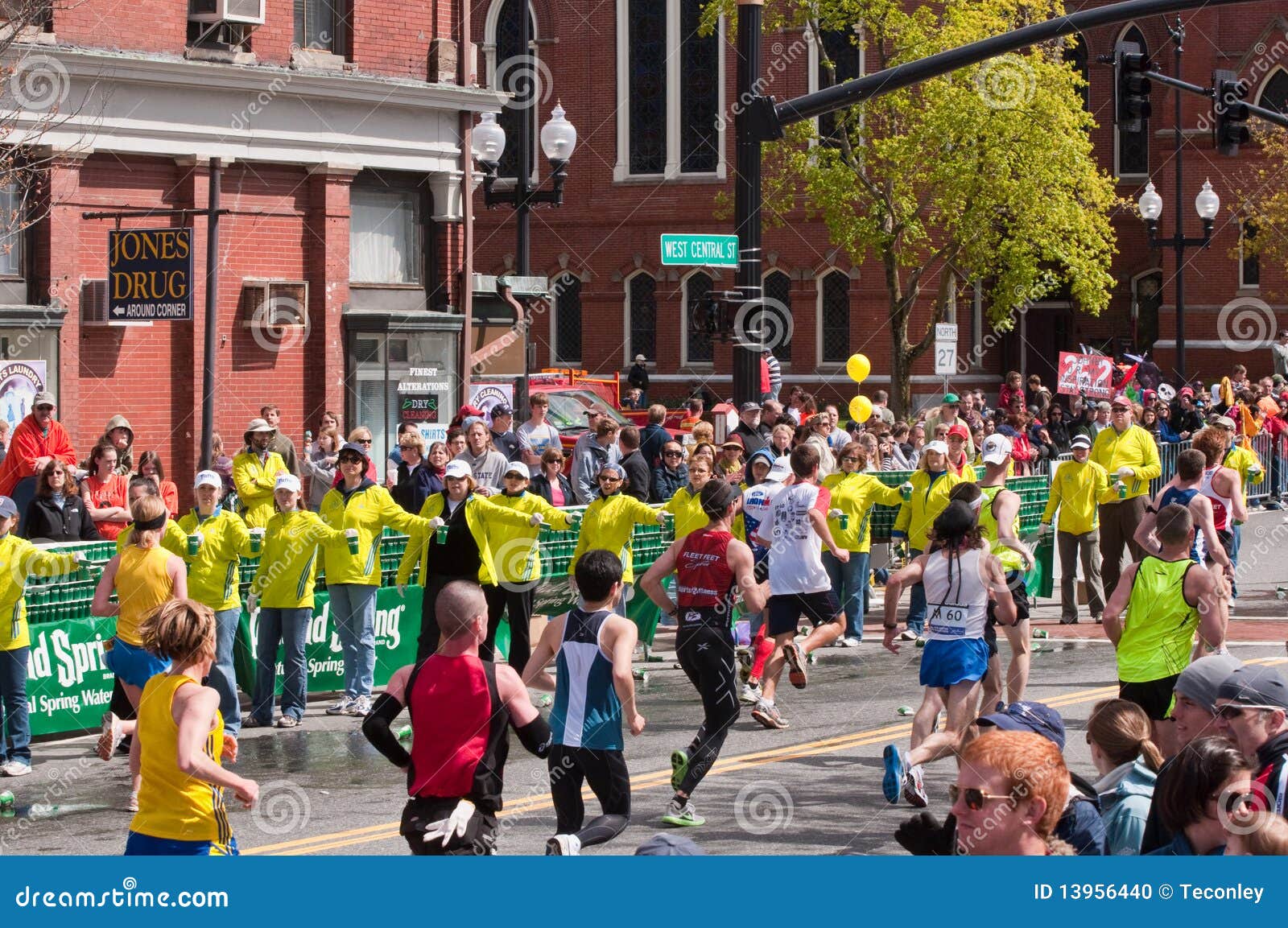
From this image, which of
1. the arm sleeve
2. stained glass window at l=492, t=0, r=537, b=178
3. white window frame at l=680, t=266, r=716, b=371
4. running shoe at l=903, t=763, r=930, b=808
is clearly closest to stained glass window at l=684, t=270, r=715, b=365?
white window frame at l=680, t=266, r=716, b=371

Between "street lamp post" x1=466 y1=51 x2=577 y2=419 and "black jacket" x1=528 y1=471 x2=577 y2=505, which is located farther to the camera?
"street lamp post" x1=466 y1=51 x2=577 y2=419

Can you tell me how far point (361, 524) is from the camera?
45.5 ft

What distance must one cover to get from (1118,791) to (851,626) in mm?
10834

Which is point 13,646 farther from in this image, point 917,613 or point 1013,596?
point 917,613

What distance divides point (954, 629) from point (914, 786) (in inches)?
36.2

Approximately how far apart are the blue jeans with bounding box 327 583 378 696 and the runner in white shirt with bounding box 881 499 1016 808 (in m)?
5.03

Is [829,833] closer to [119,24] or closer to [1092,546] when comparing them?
[1092,546]

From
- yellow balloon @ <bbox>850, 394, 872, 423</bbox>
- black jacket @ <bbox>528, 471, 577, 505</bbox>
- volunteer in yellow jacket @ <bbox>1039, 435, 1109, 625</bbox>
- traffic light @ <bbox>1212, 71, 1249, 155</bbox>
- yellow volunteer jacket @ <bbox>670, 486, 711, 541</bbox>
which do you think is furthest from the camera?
yellow balloon @ <bbox>850, 394, 872, 423</bbox>

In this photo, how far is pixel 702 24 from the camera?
36062 mm

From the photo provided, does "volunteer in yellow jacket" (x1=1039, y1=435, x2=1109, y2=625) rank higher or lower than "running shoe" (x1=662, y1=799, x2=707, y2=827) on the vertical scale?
higher

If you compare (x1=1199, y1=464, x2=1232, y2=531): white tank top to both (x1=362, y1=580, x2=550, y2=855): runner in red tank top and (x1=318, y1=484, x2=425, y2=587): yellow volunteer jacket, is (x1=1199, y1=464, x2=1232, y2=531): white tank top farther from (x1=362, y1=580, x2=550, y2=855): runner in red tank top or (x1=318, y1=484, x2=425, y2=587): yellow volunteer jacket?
(x1=362, y1=580, x2=550, y2=855): runner in red tank top

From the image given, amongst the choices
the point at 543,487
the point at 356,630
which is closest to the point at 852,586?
the point at 543,487

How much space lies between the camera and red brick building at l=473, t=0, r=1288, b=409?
4641 centimetres

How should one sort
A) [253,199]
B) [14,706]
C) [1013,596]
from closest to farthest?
[14,706]
[1013,596]
[253,199]
